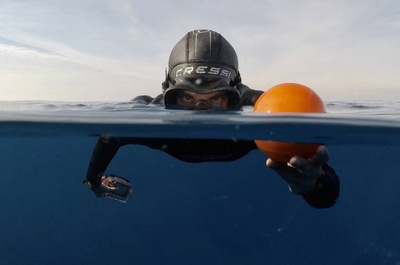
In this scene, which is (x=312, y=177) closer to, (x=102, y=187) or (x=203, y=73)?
(x=203, y=73)

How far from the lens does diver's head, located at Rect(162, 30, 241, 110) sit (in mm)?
6094

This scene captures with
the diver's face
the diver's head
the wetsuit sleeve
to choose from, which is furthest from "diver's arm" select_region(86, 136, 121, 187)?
the wetsuit sleeve

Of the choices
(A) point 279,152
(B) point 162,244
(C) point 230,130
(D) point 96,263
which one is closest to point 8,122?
(C) point 230,130

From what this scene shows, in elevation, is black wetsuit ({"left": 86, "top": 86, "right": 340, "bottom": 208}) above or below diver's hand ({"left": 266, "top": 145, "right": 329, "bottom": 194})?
below

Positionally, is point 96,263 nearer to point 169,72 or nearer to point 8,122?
point 8,122

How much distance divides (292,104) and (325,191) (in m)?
1.05

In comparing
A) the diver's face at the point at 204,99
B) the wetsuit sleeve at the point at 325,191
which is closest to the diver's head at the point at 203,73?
the diver's face at the point at 204,99

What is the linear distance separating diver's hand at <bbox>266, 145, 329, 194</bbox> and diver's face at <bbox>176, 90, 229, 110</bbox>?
221 centimetres

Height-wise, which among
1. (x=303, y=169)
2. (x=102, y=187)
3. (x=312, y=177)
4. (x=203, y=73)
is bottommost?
(x=102, y=187)

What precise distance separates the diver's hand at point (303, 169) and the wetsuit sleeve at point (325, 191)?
0.19m

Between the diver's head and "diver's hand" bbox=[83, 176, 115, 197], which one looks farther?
"diver's hand" bbox=[83, 176, 115, 197]

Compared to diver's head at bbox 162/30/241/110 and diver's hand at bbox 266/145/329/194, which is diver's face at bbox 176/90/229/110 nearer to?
diver's head at bbox 162/30/241/110

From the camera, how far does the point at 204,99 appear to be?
20.5 feet

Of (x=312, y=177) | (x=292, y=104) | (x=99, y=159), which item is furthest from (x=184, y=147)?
(x=312, y=177)
